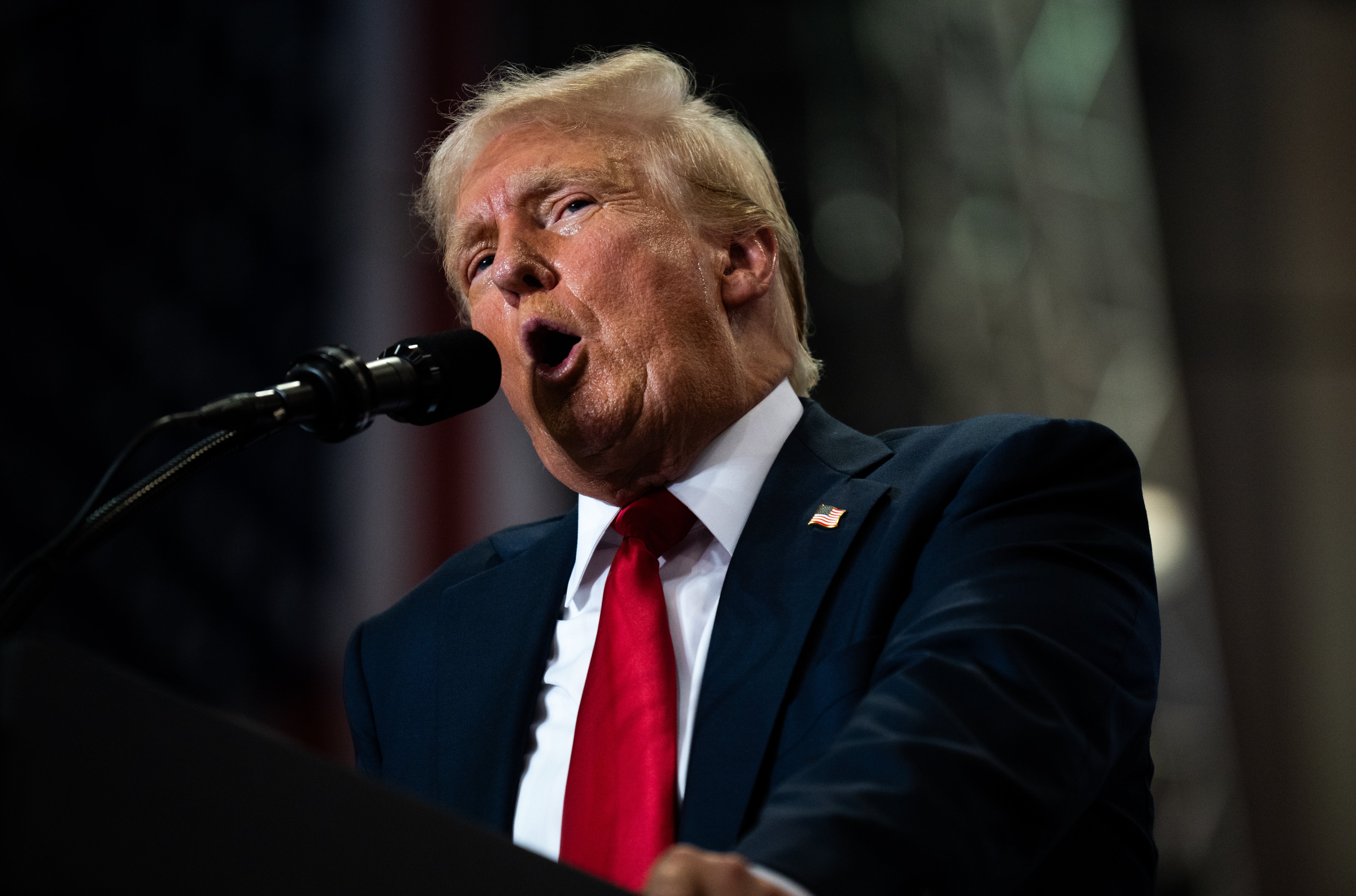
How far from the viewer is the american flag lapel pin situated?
1.41 meters

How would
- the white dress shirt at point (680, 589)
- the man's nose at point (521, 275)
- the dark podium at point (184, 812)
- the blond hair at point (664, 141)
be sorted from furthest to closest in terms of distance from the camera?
the blond hair at point (664, 141)
the man's nose at point (521, 275)
the white dress shirt at point (680, 589)
the dark podium at point (184, 812)

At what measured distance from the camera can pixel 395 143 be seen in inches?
134

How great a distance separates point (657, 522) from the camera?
1.55m

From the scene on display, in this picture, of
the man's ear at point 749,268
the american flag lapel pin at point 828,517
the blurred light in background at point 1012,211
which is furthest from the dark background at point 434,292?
the american flag lapel pin at point 828,517

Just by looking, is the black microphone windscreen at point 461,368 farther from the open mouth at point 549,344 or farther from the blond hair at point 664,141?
the blond hair at point 664,141

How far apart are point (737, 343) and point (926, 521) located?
521 millimetres

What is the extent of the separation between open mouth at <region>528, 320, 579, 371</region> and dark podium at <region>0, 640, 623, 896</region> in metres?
1.07

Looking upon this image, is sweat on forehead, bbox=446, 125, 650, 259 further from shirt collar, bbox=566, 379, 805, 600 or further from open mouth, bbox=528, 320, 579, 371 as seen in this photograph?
shirt collar, bbox=566, 379, 805, 600

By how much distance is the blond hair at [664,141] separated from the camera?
5.87 feet

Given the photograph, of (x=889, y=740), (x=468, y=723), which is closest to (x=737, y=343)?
(x=468, y=723)

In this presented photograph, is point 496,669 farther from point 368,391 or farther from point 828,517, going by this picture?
point 368,391

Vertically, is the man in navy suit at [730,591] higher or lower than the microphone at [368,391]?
lower

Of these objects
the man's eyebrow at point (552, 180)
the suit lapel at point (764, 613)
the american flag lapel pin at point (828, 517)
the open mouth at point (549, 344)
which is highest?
the man's eyebrow at point (552, 180)

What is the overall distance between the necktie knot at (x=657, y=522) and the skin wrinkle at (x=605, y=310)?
69 mm
